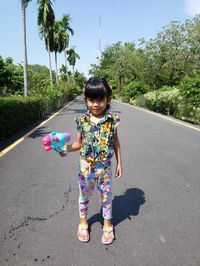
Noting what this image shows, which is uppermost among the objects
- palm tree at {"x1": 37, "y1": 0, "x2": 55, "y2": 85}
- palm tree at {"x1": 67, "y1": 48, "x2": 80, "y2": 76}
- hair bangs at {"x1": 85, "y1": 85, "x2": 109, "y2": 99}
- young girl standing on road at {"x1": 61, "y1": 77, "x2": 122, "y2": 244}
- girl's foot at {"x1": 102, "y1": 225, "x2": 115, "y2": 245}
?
palm tree at {"x1": 67, "y1": 48, "x2": 80, "y2": 76}

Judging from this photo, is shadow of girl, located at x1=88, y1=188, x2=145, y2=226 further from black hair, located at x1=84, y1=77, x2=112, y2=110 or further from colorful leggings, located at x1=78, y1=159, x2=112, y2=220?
black hair, located at x1=84, y1=77, x2=112, y2=110

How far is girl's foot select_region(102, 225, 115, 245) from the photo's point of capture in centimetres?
251

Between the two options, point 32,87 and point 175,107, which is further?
point 32,87

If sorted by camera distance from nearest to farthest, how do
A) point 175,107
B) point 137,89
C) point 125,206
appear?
point 125,206 < point 175,107 < point 137,89

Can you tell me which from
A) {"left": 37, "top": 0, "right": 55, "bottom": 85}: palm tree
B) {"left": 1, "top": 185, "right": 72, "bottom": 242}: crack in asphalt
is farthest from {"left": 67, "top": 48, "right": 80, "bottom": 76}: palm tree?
{"left": 1, "top": 185, "right": 72, "bottom": 242}: crack in asphalt

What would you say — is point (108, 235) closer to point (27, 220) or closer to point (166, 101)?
point (27, 220)

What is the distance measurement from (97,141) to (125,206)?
1.33 m

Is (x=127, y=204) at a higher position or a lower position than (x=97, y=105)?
lower

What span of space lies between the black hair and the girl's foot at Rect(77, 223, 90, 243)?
56.5 inches

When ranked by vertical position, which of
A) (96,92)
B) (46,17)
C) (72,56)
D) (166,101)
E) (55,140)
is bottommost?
(55,140)

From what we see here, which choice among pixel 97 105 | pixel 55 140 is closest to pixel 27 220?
pixel 55 140

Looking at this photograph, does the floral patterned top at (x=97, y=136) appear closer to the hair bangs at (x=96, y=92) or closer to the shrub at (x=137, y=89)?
the hair bangs at (x=96, y=92)

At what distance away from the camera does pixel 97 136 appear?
2406 millimetres

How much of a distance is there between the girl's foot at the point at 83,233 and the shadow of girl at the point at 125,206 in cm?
22
